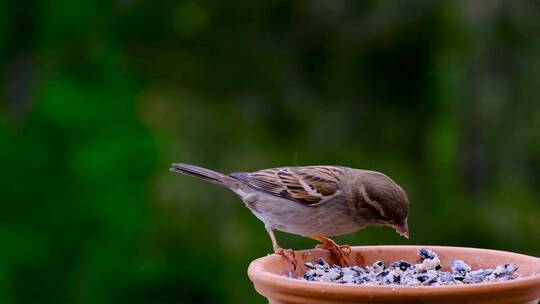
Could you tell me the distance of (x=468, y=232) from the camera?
480 centimetres

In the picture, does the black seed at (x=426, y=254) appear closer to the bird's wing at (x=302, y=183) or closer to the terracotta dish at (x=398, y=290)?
the terracotta dish at (x=398, y=290)

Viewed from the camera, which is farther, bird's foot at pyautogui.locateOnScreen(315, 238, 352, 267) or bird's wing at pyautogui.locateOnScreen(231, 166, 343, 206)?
bird's wing at pyautogui.locateOnScreen(231, 166, 343, 206)

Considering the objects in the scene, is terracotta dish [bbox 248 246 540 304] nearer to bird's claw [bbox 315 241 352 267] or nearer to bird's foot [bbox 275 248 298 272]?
bird's foot [bbox 275 248 298 272]

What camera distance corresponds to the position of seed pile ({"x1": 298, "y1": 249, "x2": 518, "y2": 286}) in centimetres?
240

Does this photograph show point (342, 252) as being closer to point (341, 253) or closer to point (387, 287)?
point (341, 253)

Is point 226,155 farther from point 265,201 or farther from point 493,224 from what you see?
point 265,201

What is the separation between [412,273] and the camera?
2.50m

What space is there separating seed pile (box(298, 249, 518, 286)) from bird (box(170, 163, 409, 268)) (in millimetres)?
99

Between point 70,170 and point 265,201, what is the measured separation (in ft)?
7.96

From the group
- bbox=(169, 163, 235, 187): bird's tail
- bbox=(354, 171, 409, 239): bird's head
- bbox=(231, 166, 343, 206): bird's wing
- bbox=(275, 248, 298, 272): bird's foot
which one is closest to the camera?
bbox=(275, 248, 298, 272): bird's foot

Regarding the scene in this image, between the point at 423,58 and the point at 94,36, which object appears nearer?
the point at 423,58

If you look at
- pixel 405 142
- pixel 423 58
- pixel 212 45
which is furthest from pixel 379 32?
pixel 212 45

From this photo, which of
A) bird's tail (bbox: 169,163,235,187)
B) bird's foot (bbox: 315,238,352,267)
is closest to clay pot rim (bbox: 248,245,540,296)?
bird's foot (bbox: 315,238,352,267)

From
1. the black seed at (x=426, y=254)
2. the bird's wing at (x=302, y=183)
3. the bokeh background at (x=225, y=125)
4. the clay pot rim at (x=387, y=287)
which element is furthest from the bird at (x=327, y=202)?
the bokeh background at (x=225, y=125)
